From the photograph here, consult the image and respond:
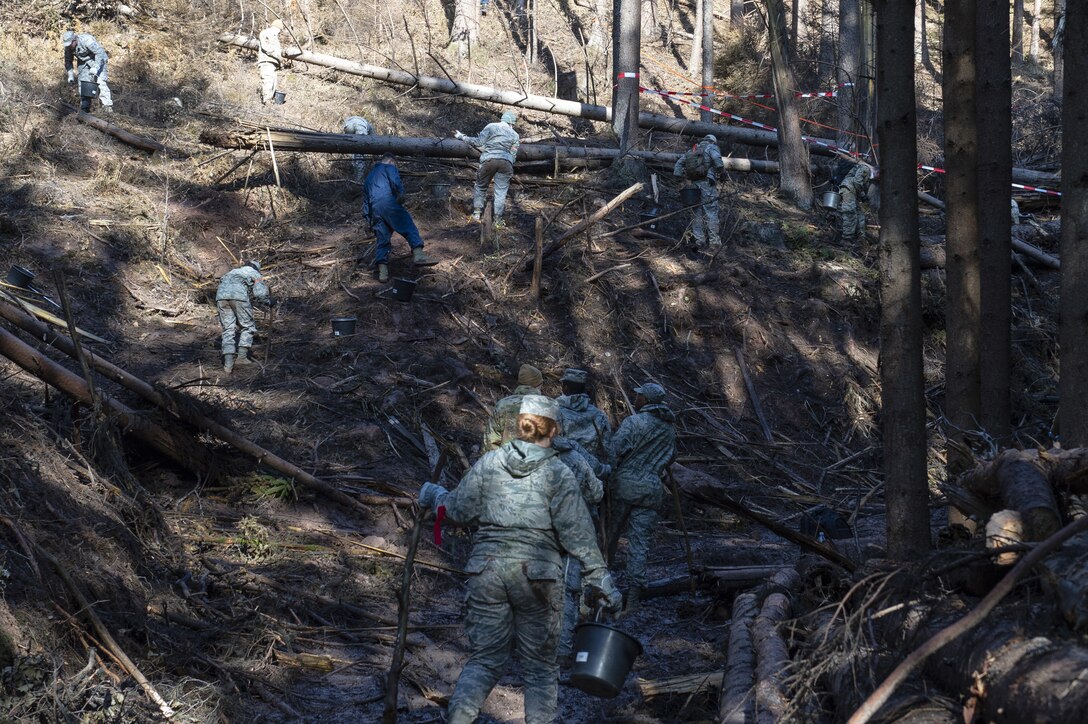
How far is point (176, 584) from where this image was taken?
7773mm

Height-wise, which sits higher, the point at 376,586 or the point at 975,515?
the point at 975,515

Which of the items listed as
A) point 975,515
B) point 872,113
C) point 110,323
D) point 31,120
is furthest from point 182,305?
point 872,113

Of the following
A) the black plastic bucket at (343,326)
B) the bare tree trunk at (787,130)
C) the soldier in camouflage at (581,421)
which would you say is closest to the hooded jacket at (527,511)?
the soldier in camouflage at (581,421)

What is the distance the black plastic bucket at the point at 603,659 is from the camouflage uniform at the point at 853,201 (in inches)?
544

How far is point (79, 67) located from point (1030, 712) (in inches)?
764

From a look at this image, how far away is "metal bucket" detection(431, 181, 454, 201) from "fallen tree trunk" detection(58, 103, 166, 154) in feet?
15.5

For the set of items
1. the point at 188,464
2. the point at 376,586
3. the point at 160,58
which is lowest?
the point at 376,586

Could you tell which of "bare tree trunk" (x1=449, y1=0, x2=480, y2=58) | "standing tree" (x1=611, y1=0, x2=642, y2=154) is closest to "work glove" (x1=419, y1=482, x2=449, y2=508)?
"standing tree" (x1=611, y1=0, x2=642, y2=154)

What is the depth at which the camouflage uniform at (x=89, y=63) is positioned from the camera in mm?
18938

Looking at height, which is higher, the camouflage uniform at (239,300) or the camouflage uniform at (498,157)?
the camouflage uniform at (498,157)

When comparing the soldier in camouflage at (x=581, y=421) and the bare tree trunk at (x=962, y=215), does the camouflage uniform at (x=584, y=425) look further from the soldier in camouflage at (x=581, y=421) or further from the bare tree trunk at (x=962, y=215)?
the bare tree trunk at (x=962, y=215)

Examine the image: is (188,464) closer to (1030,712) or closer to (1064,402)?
(1064,402)

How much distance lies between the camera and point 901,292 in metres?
6.52

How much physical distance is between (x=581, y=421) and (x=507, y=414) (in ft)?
2.93
